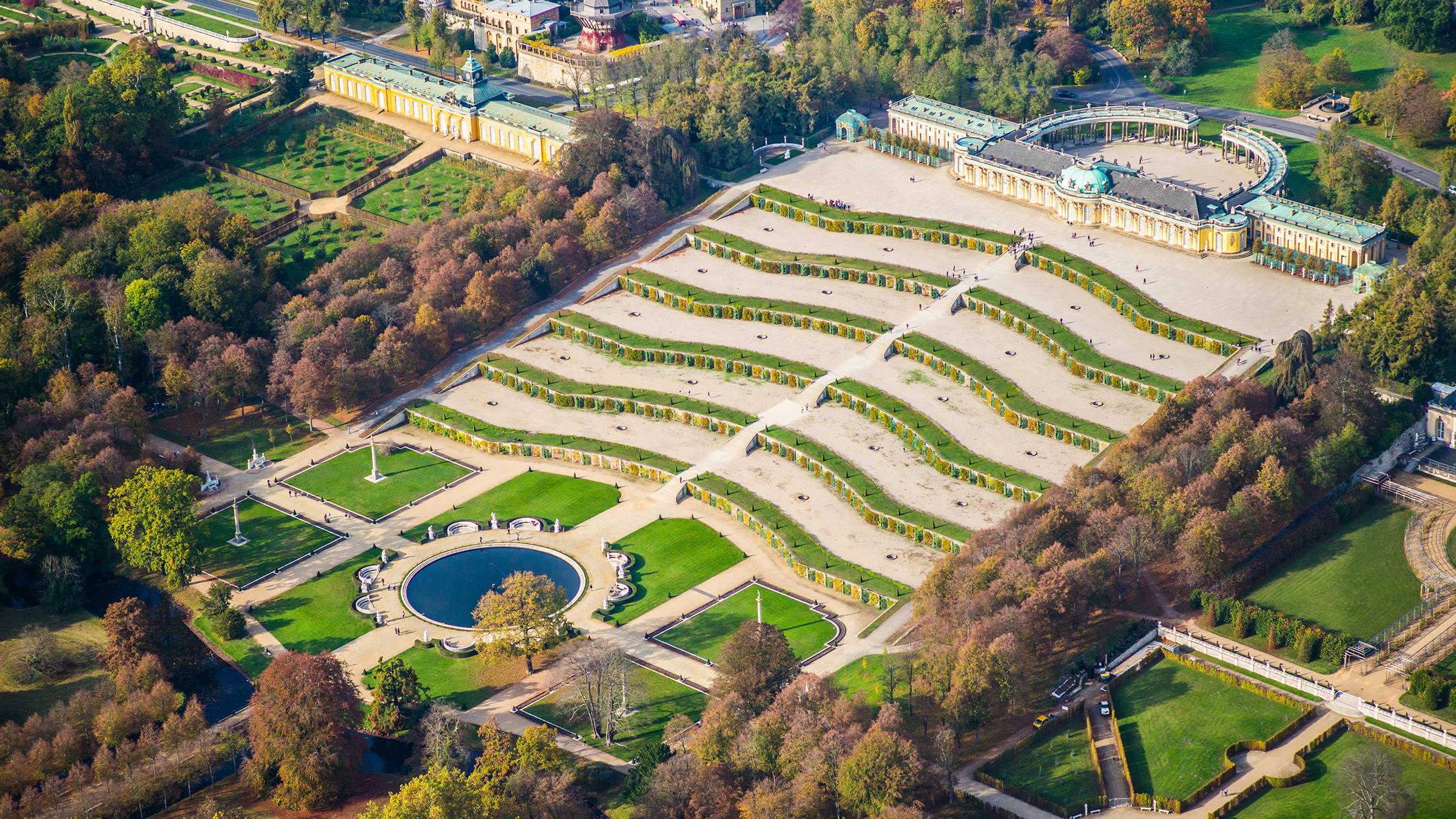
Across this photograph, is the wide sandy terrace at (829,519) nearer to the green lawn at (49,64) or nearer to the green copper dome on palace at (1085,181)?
the green copper dome on palace at (1085,181)

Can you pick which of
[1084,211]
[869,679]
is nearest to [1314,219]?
[1084,211]

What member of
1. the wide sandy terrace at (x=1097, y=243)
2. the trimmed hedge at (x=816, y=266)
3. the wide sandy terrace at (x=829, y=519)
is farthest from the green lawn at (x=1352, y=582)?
the trimmed hedge at (x=816, y=266)

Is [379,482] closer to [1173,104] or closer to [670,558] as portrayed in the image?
[670,558]

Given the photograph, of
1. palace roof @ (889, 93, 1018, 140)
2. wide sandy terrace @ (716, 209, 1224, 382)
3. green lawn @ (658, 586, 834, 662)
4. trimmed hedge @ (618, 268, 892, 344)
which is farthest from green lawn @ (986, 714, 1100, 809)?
palace roof @ (889, 93, 1018, 140)

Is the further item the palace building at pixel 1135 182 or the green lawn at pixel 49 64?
the green lawn at pixel 49 64

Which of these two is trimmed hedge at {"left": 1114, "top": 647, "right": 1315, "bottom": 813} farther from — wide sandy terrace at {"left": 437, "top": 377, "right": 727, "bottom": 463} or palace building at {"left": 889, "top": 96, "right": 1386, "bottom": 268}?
palace building at {"left": 889, "top": 96, "right": 1386, "bottom": 268}

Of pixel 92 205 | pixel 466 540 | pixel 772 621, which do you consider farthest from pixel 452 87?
pixel 772 621

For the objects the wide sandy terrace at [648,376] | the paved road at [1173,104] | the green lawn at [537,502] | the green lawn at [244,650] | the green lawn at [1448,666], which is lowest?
the green lawn at [244,650]
